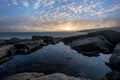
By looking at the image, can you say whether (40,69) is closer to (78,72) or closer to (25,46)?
(78,72)

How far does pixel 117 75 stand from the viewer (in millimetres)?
13805

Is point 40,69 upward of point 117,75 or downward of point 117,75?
downward

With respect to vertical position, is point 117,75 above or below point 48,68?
above

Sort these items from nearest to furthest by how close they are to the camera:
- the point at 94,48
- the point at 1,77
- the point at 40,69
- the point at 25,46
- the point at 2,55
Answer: the point at 1,77 → the point at 40,69 → the point at 2,55 → the point at 94,48 → the point at 25,46

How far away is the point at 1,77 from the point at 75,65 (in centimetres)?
1246

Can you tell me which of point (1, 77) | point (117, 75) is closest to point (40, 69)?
point (1, 77)

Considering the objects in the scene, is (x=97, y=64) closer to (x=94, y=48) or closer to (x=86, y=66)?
(x=86, y=66)

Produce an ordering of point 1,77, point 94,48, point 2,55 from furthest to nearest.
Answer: point 94,48, point 2,55, point 1,77

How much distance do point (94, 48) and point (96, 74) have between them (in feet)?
53.5

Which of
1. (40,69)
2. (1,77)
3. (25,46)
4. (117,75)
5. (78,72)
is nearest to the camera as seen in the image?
(117,75)

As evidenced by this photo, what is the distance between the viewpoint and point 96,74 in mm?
18516

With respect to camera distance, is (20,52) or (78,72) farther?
(20,52)

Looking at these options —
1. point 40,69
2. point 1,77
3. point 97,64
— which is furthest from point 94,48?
point 1,77

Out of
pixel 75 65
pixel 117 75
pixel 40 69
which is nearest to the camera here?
pixel 117 75
